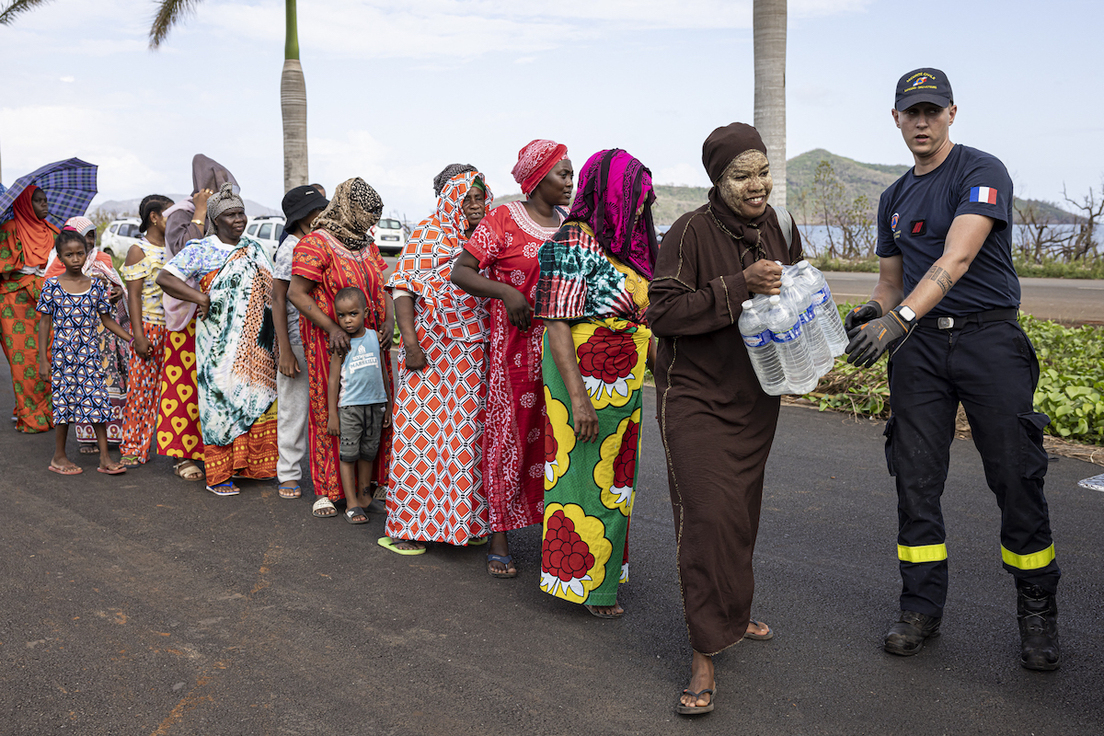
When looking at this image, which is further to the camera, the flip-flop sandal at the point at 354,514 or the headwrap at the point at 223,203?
the headwrap at the point at 223,203

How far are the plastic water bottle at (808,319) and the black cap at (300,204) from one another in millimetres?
3656

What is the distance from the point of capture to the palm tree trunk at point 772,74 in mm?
Result: 9000

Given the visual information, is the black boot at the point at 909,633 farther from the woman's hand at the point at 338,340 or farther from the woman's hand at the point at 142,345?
the woman's hand at the point at 142,345

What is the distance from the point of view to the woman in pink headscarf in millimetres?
4324

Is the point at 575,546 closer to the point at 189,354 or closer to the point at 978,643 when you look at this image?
the point at 978,643

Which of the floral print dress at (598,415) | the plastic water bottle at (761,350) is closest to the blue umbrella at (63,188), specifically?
the floral print dress at (598,415)

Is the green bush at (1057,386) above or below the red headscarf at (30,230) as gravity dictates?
below

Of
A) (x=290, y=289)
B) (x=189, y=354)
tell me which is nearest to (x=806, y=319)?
(x=290, y=289)

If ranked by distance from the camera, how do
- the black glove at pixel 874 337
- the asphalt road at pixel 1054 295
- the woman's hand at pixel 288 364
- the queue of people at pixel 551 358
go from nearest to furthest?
the black glove at pixel 874 337, the queue of people at pixel 551 358, the woman's hand at pixel 288 364, the asphalt road at pixel 1054 295

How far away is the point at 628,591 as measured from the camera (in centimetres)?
436

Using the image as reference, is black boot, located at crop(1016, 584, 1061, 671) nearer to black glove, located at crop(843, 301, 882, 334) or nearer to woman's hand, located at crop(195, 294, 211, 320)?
black glove, located at crop(843, 301, 882, 334)

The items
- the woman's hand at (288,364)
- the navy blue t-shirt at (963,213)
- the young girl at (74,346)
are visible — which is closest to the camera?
the navy blue t-shirt at (963,213)

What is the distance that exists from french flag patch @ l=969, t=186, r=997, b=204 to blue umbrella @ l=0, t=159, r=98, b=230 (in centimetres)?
710

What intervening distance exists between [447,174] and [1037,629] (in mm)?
3822
